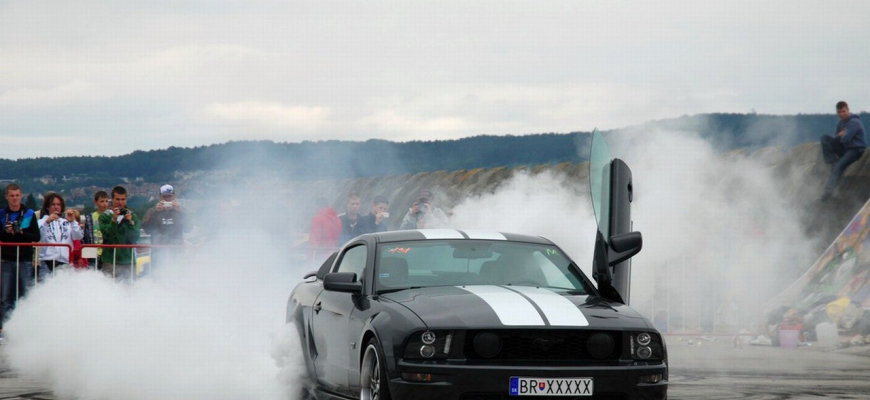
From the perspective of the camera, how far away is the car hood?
648cm

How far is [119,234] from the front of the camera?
15.3m

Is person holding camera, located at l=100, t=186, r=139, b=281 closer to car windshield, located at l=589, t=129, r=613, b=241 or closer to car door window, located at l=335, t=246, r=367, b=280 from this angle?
car door window, located at l=335, t=246, r=367, b=280

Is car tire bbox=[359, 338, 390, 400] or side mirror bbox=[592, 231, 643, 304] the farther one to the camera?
side mirror bbox=[592, 231, 643, 304]

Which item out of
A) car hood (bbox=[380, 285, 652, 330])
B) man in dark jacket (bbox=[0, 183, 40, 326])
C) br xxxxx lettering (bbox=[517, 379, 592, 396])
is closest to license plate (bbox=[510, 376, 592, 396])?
br xxxxx lettering (bbox=[517, 379, 592, 396])

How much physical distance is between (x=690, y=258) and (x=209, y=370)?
8.43 metres

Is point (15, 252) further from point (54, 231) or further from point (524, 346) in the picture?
point (524, 346)

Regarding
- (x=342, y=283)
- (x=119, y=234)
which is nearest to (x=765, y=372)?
(x=342, y=283)

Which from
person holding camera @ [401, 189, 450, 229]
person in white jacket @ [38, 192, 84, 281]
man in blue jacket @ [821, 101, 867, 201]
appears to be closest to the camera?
person in white jacket @ [38, 192, 84, 281]

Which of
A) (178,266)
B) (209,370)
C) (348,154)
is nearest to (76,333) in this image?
(209,370)

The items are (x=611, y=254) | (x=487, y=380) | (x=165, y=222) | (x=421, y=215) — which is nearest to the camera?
(x=487, y=380)

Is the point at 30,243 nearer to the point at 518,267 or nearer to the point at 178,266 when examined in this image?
the point at 178,266

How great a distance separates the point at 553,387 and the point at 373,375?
1.11 meters

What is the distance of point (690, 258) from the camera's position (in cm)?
1620

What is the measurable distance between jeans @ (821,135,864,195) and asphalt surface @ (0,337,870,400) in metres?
3.36
